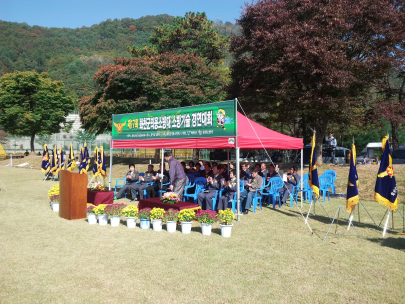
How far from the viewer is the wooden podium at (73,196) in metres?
8.93

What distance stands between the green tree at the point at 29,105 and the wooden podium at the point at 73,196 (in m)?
32.5

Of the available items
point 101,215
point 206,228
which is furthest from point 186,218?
point 101,215

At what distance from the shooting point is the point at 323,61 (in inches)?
616

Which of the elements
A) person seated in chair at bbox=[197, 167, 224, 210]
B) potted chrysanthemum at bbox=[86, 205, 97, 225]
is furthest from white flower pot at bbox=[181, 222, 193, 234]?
potted chrysanthemum at bbox=[86, 205, 97, 225]

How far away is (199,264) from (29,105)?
4038cm

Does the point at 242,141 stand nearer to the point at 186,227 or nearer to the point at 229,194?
the point at 229,194

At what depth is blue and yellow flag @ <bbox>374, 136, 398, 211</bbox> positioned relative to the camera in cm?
697

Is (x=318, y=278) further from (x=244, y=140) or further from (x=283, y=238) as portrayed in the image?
(x=244, y=140)

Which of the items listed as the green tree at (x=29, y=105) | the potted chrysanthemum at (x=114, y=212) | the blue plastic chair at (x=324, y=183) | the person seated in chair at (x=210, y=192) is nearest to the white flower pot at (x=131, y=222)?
the potted chrysanthemum at (x=114, y=212)

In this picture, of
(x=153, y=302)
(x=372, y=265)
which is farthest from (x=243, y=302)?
(x=372, y=265)

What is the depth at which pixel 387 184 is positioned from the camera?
7066 mm

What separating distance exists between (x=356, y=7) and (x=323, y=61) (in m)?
3.30

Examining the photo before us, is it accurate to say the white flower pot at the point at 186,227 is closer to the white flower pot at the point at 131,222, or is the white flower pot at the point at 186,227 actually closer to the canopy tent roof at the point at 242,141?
the white flower pot at the point at 131,222

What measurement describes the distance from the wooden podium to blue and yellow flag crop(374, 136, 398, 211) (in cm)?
742
